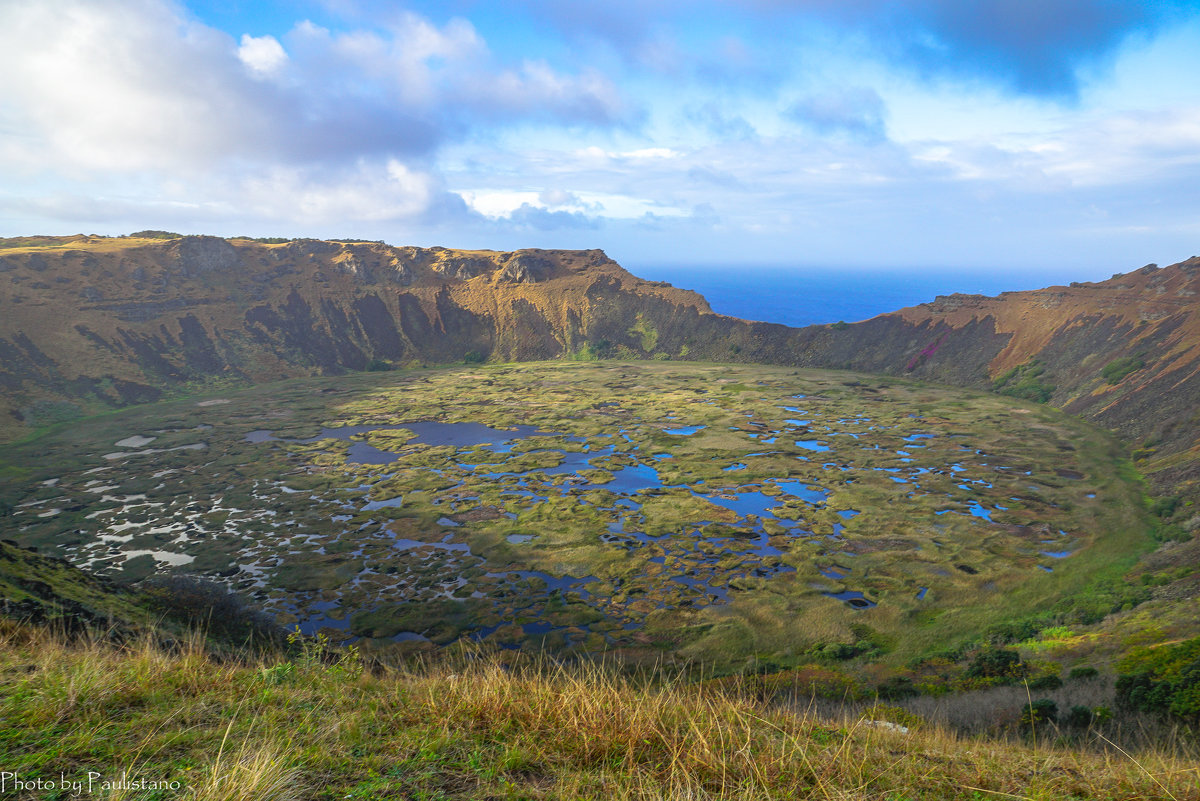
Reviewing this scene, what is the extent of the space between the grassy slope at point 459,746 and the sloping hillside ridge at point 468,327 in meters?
55.8

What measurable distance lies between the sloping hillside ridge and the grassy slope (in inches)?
2196

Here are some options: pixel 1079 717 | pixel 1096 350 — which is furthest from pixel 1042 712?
pixel 1096 350

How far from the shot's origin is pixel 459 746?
6.68 metres

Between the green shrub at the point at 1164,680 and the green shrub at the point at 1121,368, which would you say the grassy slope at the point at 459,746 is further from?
the green shrub at the point at 1121,368

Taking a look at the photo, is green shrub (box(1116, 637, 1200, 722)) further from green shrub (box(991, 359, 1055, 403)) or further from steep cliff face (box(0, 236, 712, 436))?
steep cliff face (box(0, 236, 712, 436))

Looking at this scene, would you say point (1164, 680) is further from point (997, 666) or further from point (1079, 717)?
point (997, 666)

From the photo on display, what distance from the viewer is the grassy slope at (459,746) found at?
225 inches

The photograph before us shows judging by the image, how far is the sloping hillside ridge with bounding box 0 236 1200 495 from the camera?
75875 mm

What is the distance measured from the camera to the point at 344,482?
53938mm

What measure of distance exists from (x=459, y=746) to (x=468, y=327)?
131855 mm

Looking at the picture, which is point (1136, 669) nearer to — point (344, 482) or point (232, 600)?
point (232, 600)

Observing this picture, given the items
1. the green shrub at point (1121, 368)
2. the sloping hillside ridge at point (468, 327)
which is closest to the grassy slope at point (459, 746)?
the sloping hillside ridge at point (468, 327)

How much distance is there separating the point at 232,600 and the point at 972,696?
3616 centimetres

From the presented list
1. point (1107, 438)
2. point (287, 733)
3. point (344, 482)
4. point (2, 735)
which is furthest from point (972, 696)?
point (1107, 438)
